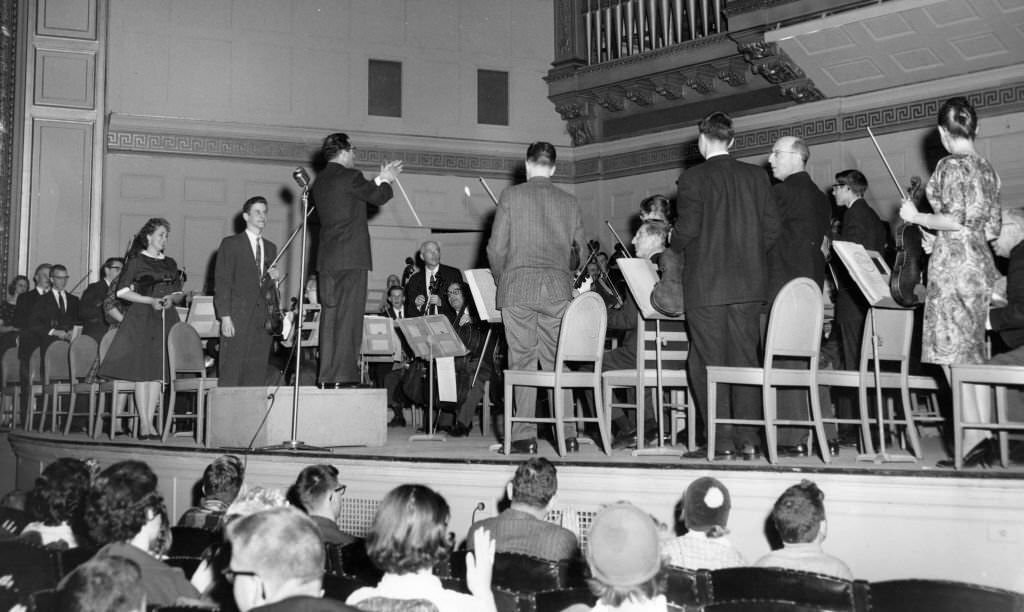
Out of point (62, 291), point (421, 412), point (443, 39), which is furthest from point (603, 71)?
point (62, 291)

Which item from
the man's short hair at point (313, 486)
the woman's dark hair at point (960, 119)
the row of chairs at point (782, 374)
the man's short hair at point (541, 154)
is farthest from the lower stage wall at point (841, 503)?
the man's short hair at point (541, 154)

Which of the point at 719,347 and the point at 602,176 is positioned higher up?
the point at 602,176

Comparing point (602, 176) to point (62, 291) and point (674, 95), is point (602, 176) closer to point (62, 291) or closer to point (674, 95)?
point (674, 95)

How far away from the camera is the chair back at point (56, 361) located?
808cm

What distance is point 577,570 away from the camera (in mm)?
2867

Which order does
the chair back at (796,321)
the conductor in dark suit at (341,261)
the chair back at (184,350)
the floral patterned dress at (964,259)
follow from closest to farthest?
the floral patterned dress at (964,259) < the chair back at (796,321) < the conductor in dark suit at (341,261) < the chair back at (184,350)

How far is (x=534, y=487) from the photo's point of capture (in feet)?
11.1

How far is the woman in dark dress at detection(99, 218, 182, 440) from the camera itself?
261 inches

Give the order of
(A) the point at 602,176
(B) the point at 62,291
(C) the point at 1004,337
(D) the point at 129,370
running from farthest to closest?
(A) the point at 602,176 → (B) the point at 62,291 → (D) the point at 129,370 → (C) the point at 1004,337

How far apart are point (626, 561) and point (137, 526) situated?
150cm

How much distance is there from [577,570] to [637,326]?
101 inches

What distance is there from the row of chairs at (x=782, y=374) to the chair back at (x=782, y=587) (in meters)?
→ 1.71

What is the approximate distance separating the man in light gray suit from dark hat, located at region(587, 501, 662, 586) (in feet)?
9.93

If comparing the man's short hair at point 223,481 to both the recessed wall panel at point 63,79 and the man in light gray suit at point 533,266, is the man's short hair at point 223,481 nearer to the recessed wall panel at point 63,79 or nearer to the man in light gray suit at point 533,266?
the man in light gray suit at point 533,266
